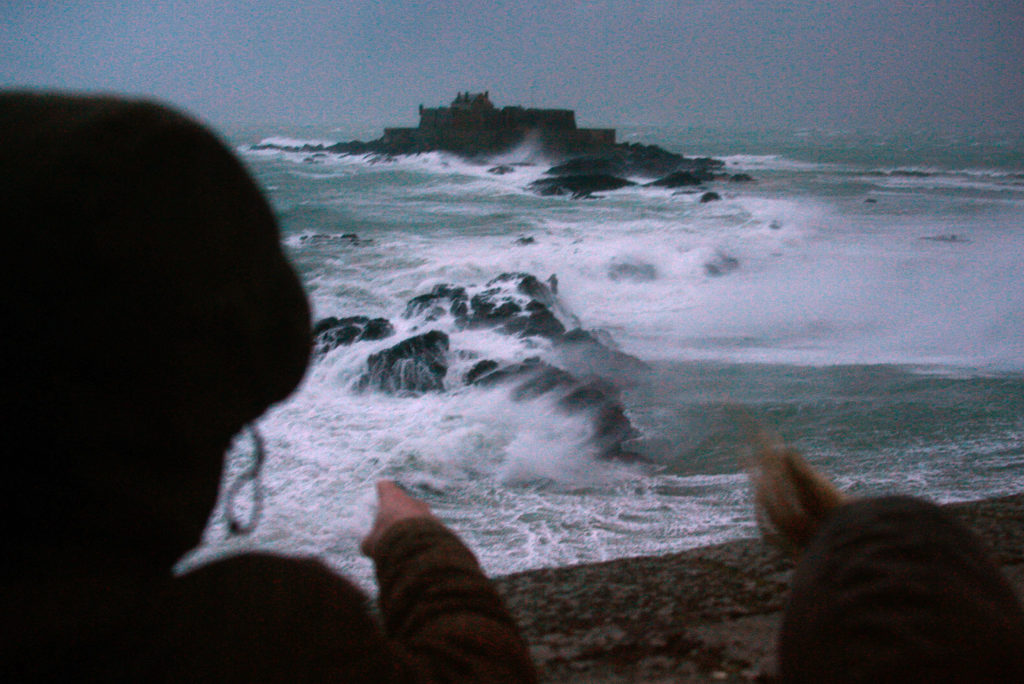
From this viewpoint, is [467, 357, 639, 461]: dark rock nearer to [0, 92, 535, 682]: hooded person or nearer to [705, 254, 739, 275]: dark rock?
[0, 92, 535, 682]: hooded person

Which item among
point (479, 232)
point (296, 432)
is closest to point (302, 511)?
point (296, 432)

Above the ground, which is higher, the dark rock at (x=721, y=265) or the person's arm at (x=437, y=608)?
the person's arm at (x=437, y=608)

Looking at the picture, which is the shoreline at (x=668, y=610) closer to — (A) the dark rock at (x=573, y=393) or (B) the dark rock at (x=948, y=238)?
(A) the dark rock at (x=573, y=393)

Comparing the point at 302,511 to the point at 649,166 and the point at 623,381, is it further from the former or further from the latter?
the point at 649,166

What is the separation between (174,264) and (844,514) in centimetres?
59

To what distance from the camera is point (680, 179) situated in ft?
79.0

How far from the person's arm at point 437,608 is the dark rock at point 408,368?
16.4ft

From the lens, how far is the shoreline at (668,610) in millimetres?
1416

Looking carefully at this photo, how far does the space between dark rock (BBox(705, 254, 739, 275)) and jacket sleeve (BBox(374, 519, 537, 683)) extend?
11092mm

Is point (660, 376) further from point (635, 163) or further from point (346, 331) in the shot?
point (635, 163)

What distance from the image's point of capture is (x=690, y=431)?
4828 mm

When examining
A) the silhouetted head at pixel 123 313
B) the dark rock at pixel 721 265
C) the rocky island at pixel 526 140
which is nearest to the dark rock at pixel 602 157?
the rocky island at pixel 526 140

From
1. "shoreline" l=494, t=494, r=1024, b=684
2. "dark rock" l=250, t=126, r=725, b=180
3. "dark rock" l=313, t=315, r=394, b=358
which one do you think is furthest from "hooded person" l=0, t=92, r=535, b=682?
"dark rock" l=250, t=126, r=725, b=180

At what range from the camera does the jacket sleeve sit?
0.62 meters
